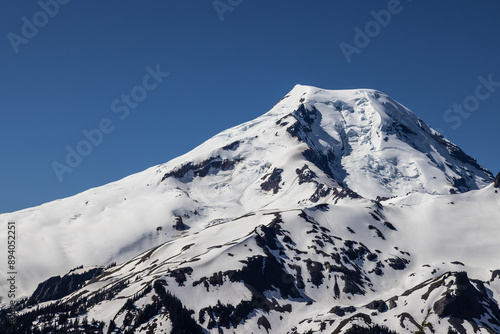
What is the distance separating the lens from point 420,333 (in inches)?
1566

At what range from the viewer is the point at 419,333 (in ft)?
130

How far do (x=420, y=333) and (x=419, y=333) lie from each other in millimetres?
198
